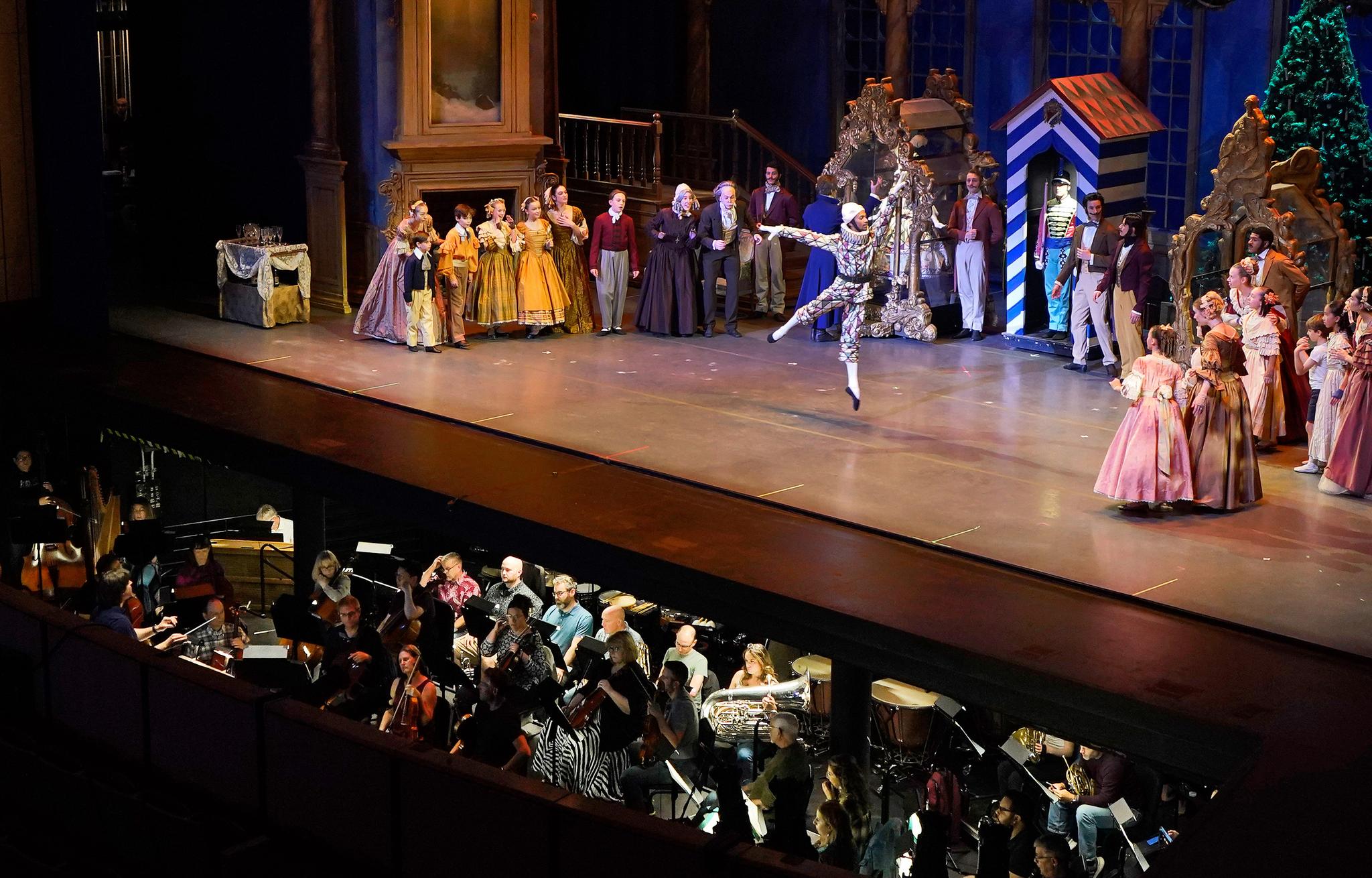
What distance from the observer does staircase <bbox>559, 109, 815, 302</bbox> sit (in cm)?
1587

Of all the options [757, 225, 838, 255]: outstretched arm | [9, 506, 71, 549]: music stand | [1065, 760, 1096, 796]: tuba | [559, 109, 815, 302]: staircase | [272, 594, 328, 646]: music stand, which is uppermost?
[559, 109, 815, 302]: staircase

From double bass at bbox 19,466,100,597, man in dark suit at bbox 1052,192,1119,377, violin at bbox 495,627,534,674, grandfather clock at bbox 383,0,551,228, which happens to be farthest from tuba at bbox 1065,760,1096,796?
grandfather clock at bbox 383,0,551,228

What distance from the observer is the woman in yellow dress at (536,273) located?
1367cm

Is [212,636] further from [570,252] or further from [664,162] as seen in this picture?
[664,162]

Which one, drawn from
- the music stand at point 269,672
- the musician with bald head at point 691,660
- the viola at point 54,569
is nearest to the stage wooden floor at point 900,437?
the musician with bald head at point 691,660

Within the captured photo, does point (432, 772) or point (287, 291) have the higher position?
point (287, 291)

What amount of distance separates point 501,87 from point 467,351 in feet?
8.07

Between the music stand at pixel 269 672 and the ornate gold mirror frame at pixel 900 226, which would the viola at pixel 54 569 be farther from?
the ornate gold mirror frame at pixel 900 226

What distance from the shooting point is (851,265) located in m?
11.2

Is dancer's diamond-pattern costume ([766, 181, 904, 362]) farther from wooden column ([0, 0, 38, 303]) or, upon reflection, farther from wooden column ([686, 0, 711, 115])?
wooden column ([686, 0, 711, 115])

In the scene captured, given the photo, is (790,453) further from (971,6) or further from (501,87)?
(971,6)

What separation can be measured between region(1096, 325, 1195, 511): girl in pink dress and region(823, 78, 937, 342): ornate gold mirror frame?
4399 mm

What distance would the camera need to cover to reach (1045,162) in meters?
13.8

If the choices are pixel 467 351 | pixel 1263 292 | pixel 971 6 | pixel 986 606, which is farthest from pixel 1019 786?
pixel 971 6
